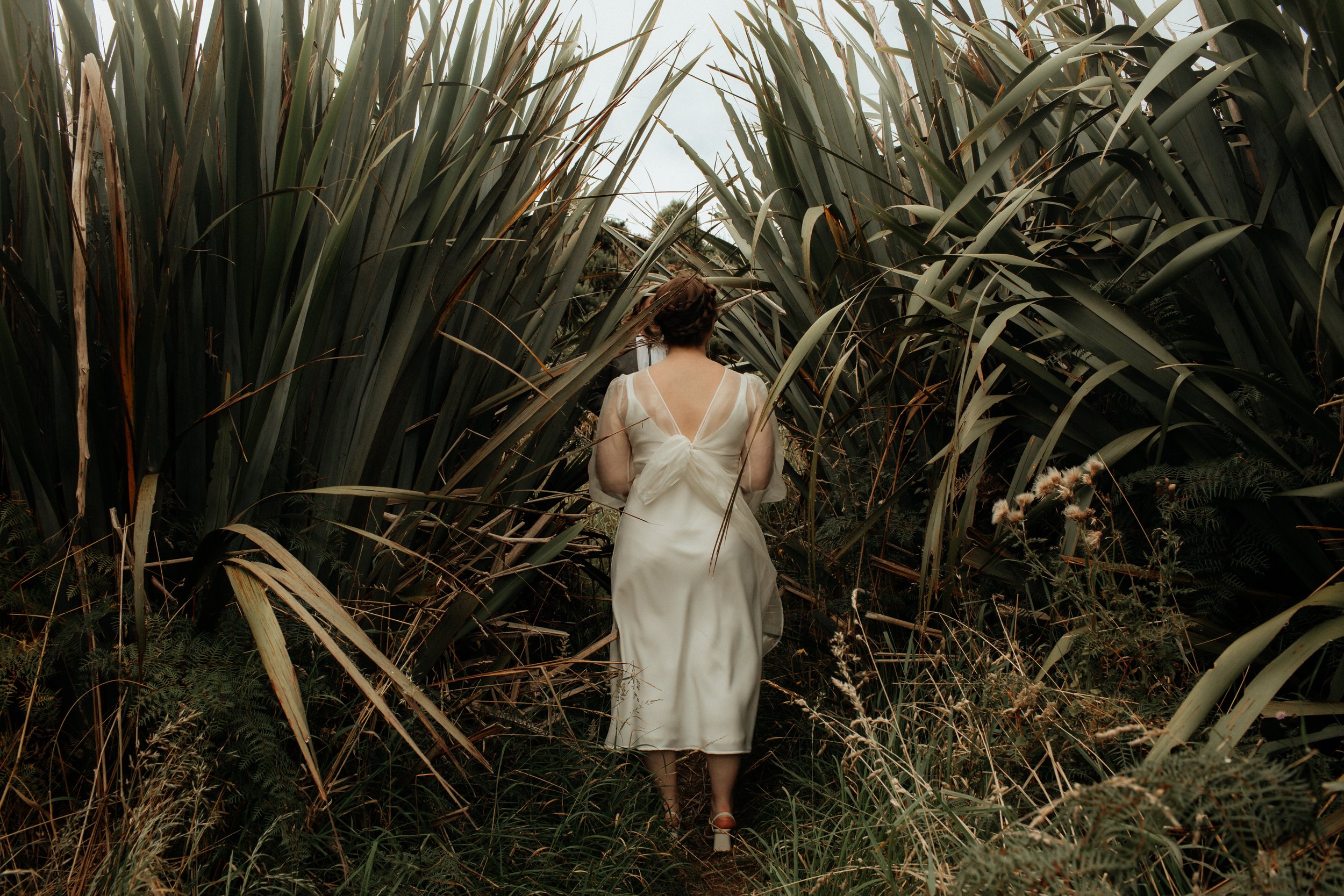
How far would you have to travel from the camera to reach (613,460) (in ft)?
10.2

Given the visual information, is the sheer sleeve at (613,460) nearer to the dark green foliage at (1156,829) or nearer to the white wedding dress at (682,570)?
the white wedding dress at (682,570)

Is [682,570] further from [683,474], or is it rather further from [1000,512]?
[1000,512]

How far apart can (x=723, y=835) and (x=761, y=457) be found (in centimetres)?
117

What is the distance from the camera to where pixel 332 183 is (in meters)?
1.91

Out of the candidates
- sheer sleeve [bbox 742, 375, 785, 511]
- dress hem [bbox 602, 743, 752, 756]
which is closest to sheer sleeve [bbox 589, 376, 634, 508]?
sheer sleeve [bbox 742, 375, 785, 511]

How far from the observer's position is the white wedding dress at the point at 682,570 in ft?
9.68

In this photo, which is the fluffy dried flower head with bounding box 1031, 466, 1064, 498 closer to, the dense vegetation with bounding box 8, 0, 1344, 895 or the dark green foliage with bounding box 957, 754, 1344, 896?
the dense vegetation with bounding box 8, 0, 1344, 895

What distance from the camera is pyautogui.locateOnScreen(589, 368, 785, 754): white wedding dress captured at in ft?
9.68

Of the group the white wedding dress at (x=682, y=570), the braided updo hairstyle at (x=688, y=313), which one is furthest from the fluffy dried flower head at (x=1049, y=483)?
the braided updo hairstyle at (x=688, y=313)

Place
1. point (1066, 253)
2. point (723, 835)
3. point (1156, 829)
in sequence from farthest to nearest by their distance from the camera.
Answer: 1. point (723, 835)
2. point (1066, 253)
3. point (1156, 829)

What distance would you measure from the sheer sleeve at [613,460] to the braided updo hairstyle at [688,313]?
0.22m

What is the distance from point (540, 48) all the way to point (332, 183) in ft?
2.50

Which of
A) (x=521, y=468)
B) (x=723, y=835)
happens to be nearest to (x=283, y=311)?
(x=521, y=468)

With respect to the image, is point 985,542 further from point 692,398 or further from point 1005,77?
point 1005,77
